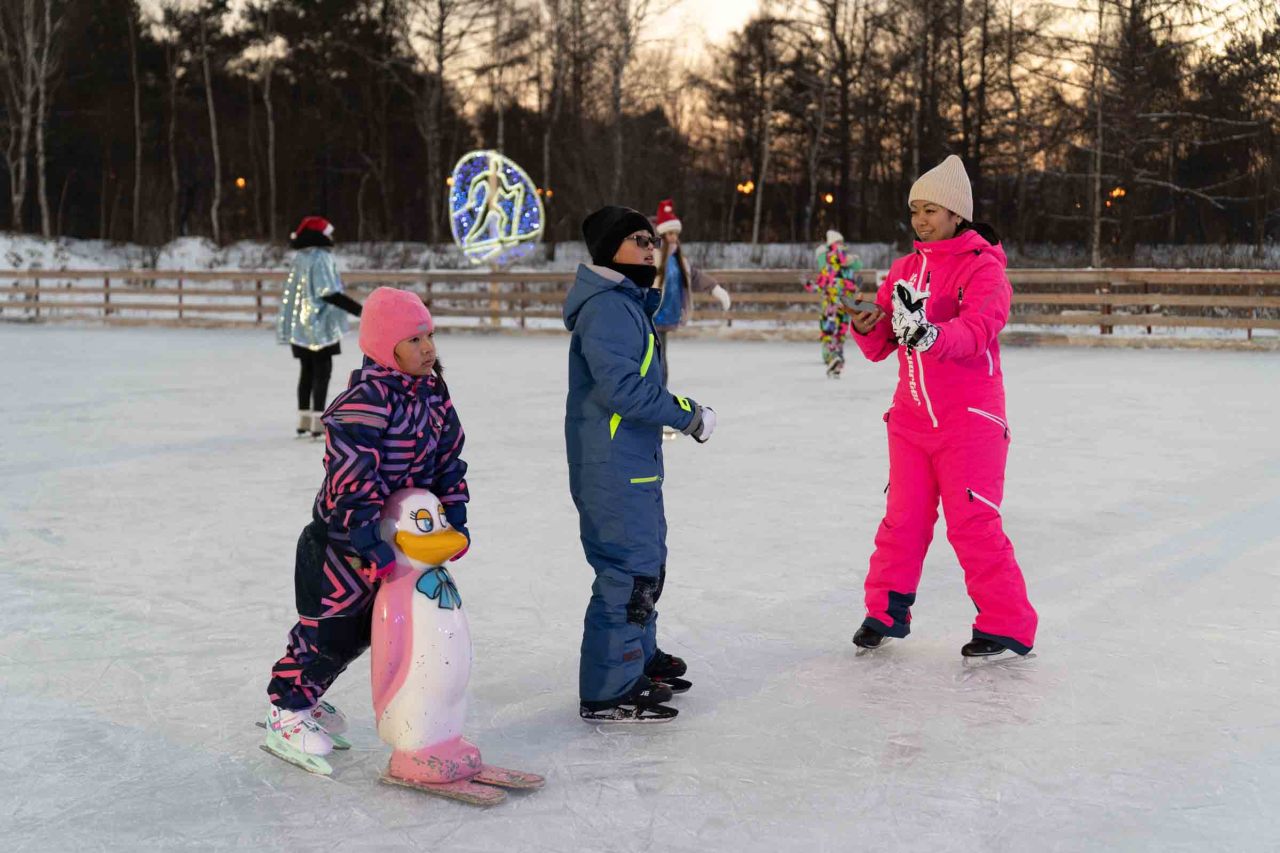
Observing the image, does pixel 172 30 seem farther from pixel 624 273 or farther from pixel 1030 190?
pixel 624 273

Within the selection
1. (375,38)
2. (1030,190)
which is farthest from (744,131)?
(375,38)

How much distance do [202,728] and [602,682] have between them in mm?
955

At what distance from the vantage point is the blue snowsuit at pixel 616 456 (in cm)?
310

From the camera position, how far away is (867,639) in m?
3.82

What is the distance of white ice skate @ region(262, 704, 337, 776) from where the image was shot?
2912mm

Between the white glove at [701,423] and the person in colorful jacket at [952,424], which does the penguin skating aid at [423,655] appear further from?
the person in colorful jacket at [952,424]

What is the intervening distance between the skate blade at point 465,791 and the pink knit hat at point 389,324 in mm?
865

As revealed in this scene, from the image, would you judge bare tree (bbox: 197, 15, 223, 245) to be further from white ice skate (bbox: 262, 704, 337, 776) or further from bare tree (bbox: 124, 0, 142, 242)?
white ice skate (bbox: 262, 704, 337, 776)

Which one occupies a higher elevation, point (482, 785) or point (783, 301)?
point (783, 301)

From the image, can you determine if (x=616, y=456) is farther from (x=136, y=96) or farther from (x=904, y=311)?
(x=136, y=96)

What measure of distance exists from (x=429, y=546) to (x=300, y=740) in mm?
583

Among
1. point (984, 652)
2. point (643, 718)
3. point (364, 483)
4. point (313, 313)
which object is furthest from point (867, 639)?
point (313, 313)

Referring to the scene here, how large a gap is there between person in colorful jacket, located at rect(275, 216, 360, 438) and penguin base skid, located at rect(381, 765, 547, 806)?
5.45 metres

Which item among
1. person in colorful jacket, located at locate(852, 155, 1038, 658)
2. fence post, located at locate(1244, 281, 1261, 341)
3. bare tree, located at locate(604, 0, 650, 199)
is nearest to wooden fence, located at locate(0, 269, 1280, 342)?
fence post, located at locate(1244, 281, 1261, 341)
